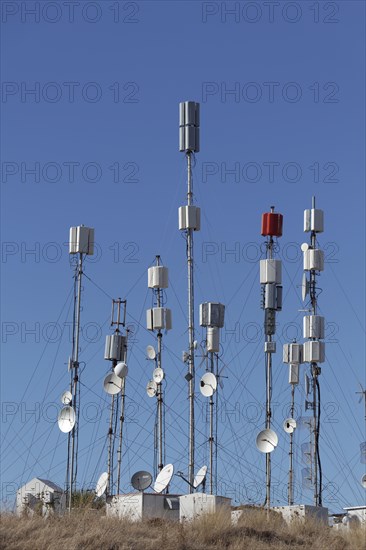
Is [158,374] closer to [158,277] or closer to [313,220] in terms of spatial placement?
[158,277]

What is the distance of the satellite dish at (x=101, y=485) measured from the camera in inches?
1825

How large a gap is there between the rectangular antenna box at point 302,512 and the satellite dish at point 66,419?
8634 millimetres

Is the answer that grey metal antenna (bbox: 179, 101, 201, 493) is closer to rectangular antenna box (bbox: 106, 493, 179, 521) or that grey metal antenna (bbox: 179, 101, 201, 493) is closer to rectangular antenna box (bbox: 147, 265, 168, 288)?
rectangular antenna box (bbox: 147, 265, 168, 288)

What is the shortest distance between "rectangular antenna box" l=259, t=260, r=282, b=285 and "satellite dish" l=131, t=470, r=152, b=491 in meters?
10.4

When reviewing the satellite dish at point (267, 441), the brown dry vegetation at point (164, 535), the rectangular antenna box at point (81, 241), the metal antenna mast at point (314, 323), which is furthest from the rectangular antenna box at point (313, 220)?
the brown dry vegetation at point (164, 535)

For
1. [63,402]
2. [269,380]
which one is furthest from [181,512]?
[269,380]

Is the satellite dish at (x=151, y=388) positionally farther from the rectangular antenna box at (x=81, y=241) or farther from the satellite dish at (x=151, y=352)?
the rectangular antenna box at (x=81, y=241)

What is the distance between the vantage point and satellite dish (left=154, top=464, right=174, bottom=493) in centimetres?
4087

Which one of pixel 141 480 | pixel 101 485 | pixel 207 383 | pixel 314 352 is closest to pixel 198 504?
pixel 141 480

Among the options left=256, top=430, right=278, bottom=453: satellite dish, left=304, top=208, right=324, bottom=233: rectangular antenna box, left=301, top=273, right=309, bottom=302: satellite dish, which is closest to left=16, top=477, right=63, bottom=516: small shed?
left=256, top=430, right=278, bottom=453: satellite dish

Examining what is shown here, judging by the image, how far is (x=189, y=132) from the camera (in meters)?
49.0

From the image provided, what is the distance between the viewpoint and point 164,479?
4138cm

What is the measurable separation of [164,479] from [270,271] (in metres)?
10.4

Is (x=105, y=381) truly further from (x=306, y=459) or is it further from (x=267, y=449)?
(x=306, y=459)
